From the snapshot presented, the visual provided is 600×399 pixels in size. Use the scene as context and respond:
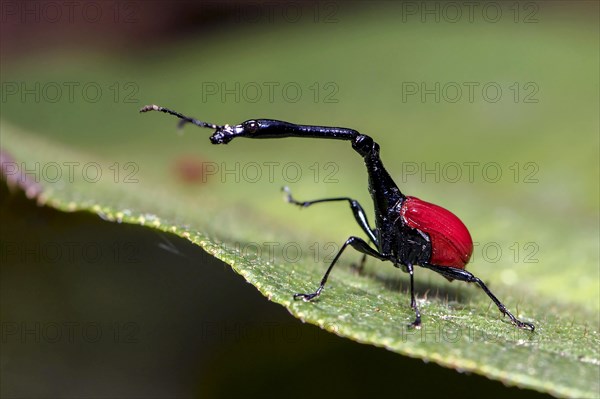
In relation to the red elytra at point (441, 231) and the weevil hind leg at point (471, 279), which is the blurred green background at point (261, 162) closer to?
the weevil hind leg at point (471, 279)

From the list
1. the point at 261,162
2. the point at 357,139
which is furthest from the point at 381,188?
the point at 261,162

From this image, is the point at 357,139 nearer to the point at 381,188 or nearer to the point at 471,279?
the point at 381,188

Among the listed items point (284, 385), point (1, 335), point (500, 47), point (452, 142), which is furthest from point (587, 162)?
point (1, 335)

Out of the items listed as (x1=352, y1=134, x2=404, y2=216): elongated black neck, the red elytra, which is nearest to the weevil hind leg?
the red elytra

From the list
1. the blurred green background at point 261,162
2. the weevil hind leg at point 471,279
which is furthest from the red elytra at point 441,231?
the blurred green background at point 261,162

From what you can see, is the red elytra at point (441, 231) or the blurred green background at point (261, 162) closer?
the blurred green background at point (261, 162)

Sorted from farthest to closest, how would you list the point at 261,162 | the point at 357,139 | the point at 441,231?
the point at 261,162, the point at 441,231, the point at 357,139

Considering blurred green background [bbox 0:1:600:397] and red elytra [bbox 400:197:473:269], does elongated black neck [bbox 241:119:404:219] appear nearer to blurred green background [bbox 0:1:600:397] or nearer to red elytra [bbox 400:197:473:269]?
red elytra [bbox 400:197:473:269]
